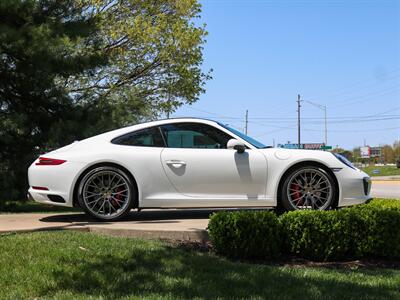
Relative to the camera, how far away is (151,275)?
4.24 m

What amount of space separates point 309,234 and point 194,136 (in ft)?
7.26

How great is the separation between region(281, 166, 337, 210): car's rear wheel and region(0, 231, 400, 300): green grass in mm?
1606

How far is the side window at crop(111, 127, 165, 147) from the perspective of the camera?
6809mm

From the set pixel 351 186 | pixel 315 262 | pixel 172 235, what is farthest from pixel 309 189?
pixel 172 235

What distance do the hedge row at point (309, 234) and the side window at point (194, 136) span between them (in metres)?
1.66

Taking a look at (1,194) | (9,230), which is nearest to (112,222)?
(9,230)

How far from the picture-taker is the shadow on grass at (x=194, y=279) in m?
3.91

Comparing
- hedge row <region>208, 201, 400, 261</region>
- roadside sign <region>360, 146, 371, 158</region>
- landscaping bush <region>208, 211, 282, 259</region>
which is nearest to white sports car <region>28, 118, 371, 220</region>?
hedge row <region>208, 201, 400, 261</region>

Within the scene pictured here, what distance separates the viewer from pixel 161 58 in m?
19.0

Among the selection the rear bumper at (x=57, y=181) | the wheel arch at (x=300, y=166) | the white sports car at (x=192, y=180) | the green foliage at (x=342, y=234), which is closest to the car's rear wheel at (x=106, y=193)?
the white sports car at (x=192, y=180)

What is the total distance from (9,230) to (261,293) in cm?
309

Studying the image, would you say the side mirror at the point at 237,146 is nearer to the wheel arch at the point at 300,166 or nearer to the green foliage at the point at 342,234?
the wheel arch at the point at 300,166

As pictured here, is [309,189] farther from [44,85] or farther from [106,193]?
[44,85]

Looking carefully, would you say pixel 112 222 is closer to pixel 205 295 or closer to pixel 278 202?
pixel 278 202
